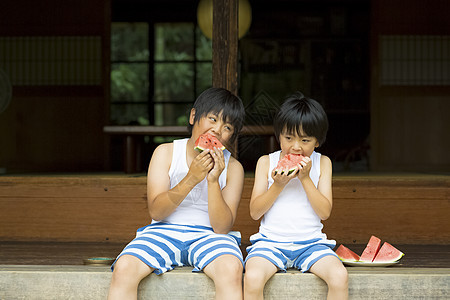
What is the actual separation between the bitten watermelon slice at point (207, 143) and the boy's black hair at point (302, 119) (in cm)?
29

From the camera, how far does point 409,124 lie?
24.3 ft

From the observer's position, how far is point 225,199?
2680 millimetres

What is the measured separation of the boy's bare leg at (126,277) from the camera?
232cm

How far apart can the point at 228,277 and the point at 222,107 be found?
756mm

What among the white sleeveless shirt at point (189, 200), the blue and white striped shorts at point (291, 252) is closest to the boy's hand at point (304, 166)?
the blue and white striped shorts at point (291, 252)

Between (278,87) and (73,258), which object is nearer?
(73,258)

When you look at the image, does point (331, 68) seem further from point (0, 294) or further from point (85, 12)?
point (0, 294)

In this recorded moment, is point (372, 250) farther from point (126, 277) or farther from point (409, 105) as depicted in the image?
point (409, 105)

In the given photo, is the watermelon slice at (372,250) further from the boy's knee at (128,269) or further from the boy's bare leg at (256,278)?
the boy's knee at (128,269)

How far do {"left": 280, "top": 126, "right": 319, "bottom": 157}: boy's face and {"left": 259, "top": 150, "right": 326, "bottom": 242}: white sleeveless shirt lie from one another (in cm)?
16

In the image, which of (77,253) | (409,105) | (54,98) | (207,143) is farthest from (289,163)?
(54,98)

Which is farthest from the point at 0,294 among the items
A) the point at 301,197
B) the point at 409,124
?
the point at 409,124

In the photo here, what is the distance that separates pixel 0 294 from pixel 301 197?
57.6 inches

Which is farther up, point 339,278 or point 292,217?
point 292,217
